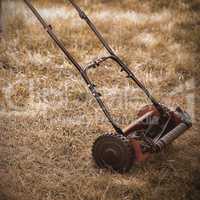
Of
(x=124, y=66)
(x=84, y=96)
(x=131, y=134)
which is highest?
(x=124, y=66)

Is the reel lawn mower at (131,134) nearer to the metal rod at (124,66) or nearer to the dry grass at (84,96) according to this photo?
the metal rod at (124,66)

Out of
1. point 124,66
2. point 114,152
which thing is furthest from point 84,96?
point 114,152

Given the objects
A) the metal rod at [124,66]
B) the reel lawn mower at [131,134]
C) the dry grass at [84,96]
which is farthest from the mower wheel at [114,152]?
the metal rod at [124,66]

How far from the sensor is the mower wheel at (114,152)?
4.32 metres

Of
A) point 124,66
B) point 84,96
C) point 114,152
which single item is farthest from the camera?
point 84,96

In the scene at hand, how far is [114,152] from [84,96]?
2169mm

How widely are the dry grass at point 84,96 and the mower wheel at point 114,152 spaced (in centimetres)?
13

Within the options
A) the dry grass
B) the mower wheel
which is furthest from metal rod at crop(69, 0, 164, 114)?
the mower wheel

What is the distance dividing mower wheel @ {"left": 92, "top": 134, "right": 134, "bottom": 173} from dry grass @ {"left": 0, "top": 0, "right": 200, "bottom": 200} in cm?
13

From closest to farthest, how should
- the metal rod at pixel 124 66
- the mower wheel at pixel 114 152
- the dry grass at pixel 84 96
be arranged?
1. the mower wheel at pixel 114 152
2. the dry grass at pixel 84 96
3. the metal rod at pixel 124 66

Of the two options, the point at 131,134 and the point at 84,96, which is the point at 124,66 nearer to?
the point at 131,134

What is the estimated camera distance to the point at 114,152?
4395mm

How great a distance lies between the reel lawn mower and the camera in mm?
4378

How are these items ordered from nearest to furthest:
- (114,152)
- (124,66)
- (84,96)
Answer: (114,152)
(124,66)
(84,96)
